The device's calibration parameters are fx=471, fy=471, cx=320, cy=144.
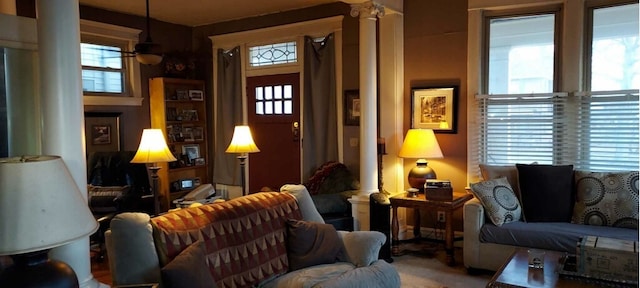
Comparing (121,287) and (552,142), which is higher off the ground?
(552,142)

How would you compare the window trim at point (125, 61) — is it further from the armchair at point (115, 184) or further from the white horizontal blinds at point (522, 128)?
the white horizontal blinds at point (522, 128)

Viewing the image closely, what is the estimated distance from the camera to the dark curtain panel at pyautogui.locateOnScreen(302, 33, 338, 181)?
5.77 meters

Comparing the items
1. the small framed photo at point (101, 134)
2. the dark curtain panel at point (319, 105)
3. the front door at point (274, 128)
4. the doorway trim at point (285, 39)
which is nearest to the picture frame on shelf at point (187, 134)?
the doorway trim at point (285, 39)

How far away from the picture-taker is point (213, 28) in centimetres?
689

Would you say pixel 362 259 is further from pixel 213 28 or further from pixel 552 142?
pixel 213 28

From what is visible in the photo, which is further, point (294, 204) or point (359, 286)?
point (294, 204)

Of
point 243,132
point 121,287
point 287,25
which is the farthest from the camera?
point 287,25

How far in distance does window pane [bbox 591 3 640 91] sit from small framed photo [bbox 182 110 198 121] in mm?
5018

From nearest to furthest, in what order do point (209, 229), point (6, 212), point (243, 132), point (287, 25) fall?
1. point (6, 212)
2. point (209, 229)
3. point (243, 132)
4. point (287, 25)

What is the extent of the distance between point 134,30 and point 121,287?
494cm

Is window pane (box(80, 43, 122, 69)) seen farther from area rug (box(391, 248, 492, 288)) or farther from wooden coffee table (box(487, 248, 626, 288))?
wooden coffee table (box(487, 248, 626, 288))

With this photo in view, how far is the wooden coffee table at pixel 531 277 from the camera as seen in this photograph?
2.55 meters

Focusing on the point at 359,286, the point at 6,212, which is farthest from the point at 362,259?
the point at 6,212

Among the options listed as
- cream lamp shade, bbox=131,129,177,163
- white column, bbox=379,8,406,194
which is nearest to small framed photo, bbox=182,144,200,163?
white column, bbox=379,8,406,194
